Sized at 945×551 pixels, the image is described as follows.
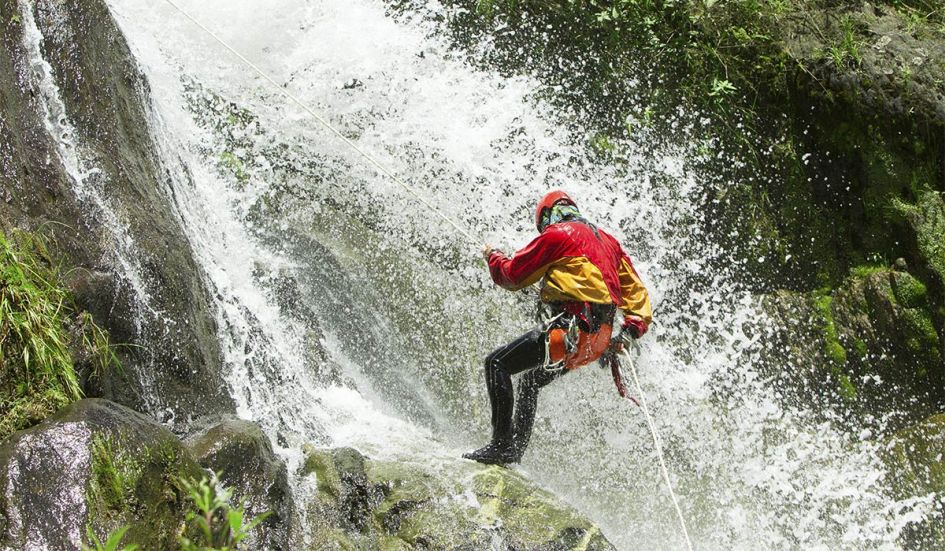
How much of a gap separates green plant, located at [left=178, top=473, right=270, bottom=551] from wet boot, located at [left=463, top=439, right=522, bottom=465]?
6.04 ft

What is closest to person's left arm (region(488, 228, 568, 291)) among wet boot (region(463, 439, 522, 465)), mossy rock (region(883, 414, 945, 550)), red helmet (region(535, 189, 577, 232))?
red helmet (region(535, 189, 577, 232))

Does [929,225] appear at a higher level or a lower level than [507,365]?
lower

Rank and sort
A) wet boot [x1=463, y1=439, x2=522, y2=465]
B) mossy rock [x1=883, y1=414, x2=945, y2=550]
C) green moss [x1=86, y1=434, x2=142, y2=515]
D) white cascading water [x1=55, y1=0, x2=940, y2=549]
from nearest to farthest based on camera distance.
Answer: green moss [x1=86, y1=434, x2=142, y2=515], wet boot [x1=463, y1=439, x2=522, y2=465], white cascading water [x1=55, y1=0, x2=940, y2=549], mossy rock [x1=883, y1=414, x2=945, y2=550]

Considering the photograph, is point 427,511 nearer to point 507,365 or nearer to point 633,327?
point 507,365

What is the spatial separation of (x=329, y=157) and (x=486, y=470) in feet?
14.5

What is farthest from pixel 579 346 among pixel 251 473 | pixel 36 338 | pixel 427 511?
pixel 36 338

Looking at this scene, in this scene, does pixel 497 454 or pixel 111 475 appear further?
pixel 497 454

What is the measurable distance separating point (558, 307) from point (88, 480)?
2.99 meters

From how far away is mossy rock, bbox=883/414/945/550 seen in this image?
24.2ft

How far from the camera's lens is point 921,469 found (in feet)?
25.3

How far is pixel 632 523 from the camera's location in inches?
272

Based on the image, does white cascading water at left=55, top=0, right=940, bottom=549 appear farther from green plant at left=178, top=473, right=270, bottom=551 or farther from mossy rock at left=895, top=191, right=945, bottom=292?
green plant at left=178, top=473, right=270, bottom=551

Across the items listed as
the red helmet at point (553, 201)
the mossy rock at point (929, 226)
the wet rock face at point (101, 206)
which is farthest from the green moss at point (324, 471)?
the mossy rock at point (929, 226)

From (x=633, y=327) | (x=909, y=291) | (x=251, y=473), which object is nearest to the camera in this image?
(x=251, y=473)
